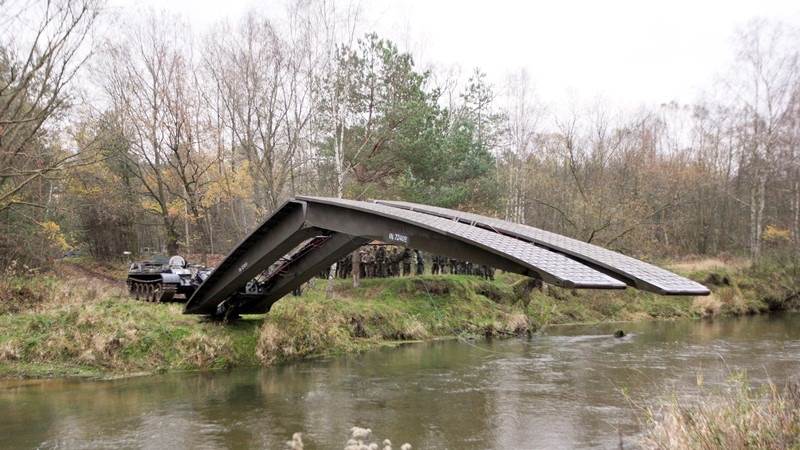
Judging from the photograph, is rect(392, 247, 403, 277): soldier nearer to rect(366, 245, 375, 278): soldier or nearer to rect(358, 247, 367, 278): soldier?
rect(366, 245, 375, 278): soldier

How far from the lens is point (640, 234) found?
85.1 ft

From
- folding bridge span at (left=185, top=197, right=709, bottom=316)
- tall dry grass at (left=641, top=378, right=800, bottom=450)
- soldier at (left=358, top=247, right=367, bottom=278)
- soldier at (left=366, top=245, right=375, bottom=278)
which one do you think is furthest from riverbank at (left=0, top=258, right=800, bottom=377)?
tall dry grass at (left=641, top=378, right=800, bottom=450)

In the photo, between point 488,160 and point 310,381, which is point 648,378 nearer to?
point 310,381

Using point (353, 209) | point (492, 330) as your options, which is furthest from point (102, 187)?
point (353, 209)

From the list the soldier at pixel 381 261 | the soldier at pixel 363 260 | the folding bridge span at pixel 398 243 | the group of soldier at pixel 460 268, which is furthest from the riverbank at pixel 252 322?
the soldier at pixel 381 261

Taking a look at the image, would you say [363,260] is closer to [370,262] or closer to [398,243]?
[370,262]

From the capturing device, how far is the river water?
25.6ft

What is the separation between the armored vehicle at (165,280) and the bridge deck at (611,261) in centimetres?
811

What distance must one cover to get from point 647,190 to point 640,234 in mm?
7776

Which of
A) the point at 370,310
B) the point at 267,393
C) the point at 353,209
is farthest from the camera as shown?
the point at 370,310

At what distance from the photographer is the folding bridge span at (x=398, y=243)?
600cm

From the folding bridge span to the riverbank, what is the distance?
2.79ft

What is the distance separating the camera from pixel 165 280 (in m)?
14.4

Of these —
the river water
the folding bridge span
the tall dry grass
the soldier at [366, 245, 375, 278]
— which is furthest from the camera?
the soldier at [366, 245, 375, 278]
